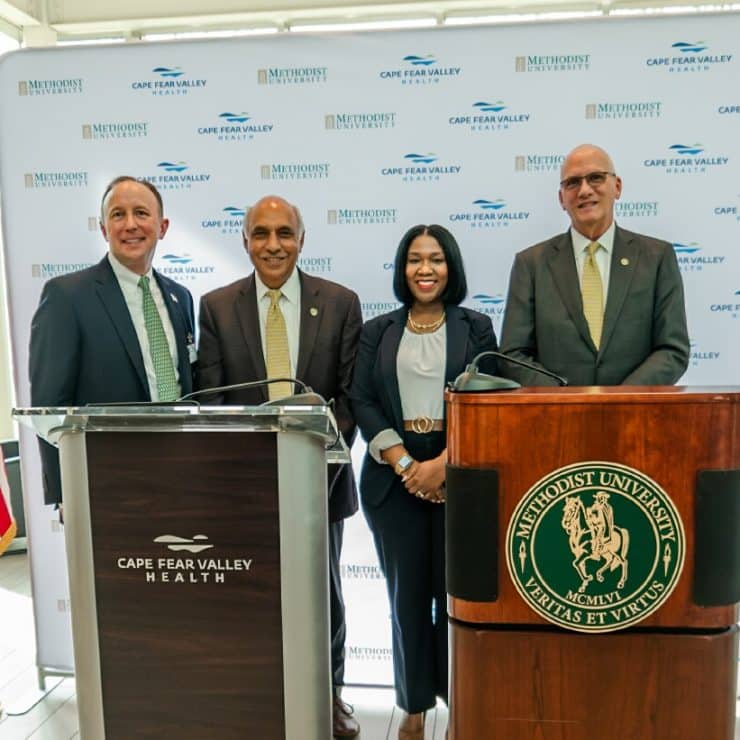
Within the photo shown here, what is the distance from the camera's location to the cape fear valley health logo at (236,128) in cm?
265

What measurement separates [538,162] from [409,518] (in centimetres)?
137

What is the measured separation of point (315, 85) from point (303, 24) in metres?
2.17

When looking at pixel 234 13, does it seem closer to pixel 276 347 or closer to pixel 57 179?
pixel 57 179

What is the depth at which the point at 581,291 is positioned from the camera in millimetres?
2104

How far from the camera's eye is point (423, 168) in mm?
2621

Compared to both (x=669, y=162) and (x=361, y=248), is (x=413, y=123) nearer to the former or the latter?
(x=361, y=248)

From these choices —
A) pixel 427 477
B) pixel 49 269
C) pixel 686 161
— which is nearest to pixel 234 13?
pixel 49 269

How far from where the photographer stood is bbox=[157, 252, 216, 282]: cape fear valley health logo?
2779 millimetres

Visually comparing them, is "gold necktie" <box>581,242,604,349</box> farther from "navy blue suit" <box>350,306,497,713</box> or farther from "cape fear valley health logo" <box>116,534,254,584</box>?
"cape fear valley health logo" <box>116,534,254,584</box>

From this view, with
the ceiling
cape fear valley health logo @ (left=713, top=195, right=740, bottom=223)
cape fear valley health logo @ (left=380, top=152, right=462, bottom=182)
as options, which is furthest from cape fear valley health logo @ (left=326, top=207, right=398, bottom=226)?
the ceiling

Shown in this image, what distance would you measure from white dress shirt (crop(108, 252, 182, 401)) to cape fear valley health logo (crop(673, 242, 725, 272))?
180 cm

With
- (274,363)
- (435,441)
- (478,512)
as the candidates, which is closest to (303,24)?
(274,363)

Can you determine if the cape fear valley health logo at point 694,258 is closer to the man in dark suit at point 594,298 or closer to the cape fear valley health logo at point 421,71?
the man in dark suit at point 594,298

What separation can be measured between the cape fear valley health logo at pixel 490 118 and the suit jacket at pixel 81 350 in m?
1.34
